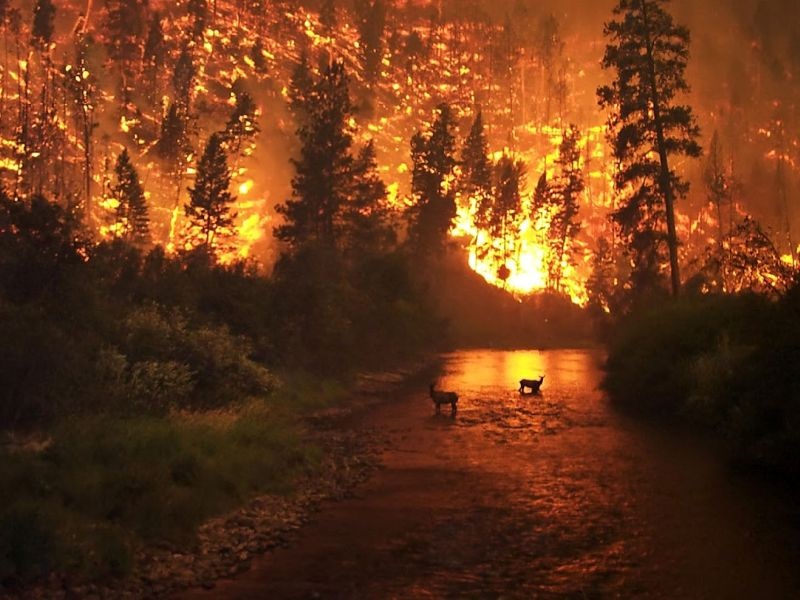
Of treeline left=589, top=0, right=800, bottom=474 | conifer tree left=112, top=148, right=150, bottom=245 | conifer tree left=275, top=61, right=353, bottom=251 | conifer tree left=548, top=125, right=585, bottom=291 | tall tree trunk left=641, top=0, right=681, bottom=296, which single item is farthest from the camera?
conifer tree left=548, top=125, right=585, bottom=291

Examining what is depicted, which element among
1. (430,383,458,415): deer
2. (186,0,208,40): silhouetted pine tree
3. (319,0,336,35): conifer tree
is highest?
(319,0,336,35): conifer tree

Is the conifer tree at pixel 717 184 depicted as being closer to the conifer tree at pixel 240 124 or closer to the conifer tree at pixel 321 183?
the conifer tree at pixel 321 183

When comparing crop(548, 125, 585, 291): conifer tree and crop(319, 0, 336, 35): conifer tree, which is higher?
crop(319, 0, 336, 35): conifer tree

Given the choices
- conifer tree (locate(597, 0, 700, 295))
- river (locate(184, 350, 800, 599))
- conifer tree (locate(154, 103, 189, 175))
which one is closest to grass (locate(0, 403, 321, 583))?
river (locate(184, 350, 800, 599))

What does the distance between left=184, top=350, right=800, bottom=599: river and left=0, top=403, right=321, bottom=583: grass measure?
204 centimetres

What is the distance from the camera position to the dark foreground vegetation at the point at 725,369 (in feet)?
54.7

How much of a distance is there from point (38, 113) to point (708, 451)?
8310cm

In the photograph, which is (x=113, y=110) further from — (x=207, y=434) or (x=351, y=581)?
(x=351, y=581)

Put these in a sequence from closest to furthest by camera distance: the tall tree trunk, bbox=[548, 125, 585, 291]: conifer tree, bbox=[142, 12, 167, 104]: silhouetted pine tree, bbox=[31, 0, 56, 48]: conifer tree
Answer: the tall tree trunk, bbox=[31, 0, 56, 48]: conifer tree, bbox=[142, 12, 167, 104]: silhouetted pine tree, bbox=[548, 125, 585, 291]: conifer tree

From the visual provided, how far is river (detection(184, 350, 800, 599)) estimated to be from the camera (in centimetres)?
1080

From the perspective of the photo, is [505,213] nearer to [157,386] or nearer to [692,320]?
[692,320]

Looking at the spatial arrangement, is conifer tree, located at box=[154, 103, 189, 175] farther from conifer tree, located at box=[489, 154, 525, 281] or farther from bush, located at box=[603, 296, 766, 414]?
→ bush, located at box=[603, 296, 766, 414]

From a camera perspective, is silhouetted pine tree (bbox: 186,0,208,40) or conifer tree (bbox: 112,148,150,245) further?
silhouetted pine tree (bbox: 186,0,208,40)

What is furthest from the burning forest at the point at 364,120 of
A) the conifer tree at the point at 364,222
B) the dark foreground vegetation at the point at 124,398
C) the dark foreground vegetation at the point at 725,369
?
the dark foreground vegetation at the point at 124,398
